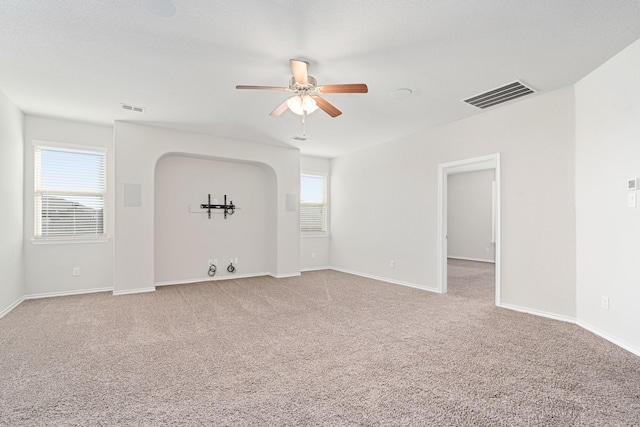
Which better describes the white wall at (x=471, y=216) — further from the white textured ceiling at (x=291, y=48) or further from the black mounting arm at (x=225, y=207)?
the black mounting arm at (x=225, y=207)

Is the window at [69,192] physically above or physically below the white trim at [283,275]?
above

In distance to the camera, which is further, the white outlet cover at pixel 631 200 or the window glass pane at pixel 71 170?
the window glass pane at pixel 71 170

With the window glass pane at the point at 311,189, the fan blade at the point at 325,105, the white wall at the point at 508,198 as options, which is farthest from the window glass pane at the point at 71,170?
the white wall at the point at 508,198

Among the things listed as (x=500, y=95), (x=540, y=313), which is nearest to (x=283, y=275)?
(x=540, y=313)

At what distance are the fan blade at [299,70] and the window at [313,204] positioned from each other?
4.52m

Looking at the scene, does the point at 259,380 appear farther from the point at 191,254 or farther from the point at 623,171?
the point at 191,254

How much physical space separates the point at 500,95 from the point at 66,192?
6.39 m

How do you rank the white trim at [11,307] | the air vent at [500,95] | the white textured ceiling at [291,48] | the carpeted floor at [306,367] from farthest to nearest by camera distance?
the white trim at [11,307], the air vent at [500,95], the white textured ceiling at [291,48], the carpeted floor at [306,367]

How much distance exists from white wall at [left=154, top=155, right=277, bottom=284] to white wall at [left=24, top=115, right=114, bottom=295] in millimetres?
755

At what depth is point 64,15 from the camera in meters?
2.37

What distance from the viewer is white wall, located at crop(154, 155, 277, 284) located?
18.7 ft

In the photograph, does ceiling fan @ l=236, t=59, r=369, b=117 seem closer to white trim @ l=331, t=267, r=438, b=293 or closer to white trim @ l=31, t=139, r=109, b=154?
white trim @ l=331, t=267, r=438, b=293

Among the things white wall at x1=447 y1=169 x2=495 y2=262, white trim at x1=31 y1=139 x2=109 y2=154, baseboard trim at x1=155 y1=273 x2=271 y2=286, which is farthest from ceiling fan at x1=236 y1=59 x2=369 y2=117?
white wall at x1=447 y1=169 x2=495 y2=262

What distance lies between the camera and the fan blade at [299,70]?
105 inches
